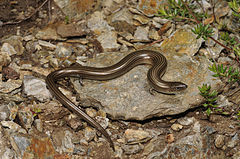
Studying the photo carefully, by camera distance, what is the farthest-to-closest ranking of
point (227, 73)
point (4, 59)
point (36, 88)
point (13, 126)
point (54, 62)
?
point (54, 62) → point (4, 59) → point (36, 88) → point (227, 73) → point (13, 126)

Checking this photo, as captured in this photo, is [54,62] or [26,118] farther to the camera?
[54,62]

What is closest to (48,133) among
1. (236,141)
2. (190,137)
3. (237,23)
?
(190,137)

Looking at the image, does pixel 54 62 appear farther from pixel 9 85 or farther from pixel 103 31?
pixel 103 31

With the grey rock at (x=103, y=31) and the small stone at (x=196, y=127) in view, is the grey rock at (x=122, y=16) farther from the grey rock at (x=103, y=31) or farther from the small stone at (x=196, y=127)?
the small stone at (x=196, y=127)

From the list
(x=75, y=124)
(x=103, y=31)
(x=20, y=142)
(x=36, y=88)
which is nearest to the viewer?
(x=20, y=142)

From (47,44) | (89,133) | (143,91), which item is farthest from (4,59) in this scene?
(143,91)

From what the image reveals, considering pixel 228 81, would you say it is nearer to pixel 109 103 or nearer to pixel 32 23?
pixel 109 103

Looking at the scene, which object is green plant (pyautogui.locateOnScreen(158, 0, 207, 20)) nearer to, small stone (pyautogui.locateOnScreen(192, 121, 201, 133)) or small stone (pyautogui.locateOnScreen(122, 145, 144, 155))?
small stone (pyautogui.locateOnScreen(192, 121, 201, 133))

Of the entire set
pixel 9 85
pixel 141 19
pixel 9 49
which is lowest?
pixel 9 85
